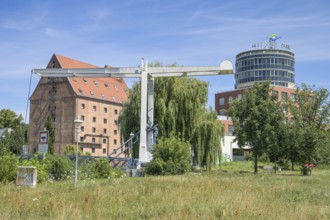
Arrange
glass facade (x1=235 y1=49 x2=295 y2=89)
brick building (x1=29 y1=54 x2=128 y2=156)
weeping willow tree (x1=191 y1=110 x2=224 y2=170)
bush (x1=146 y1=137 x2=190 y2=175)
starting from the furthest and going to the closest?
glass facade (x1=235 y1=49 x2=295 y2=89) < brick building (x1=29 y1=54 x2=128 y2=156) < weeping willow tree (x1=191 y1=110 x2=224 y2=170) < bush (x1=146 y1=137 x2=190 y2=175)

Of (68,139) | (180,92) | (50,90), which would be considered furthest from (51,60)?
(180,92)

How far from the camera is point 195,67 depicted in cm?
2611

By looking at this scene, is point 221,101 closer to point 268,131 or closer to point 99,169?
point 268,131

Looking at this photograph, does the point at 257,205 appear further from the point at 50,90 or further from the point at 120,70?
the point at 50,90

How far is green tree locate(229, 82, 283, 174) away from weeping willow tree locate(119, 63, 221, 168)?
222 centimetres

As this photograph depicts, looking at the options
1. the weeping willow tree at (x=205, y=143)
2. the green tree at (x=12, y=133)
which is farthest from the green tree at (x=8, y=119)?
the weeping willow tree at (x=205, y=143)

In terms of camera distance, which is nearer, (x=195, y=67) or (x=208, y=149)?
(x=195, y=67)

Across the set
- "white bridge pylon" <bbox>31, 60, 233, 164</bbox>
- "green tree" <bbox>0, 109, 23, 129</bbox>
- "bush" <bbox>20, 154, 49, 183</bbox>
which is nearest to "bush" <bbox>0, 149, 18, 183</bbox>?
"bush" <bbox>20, 154, 49, 183</bbox>

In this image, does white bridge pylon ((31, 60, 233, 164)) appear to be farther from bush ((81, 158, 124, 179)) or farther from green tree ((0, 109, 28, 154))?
green tree ((0, 109, 28, 154))

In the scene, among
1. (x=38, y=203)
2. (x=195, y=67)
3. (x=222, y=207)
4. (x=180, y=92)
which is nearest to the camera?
(x=222, y=207)

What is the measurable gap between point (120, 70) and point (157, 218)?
1998 centimetres

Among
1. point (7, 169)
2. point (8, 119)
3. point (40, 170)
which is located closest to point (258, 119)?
point (40, 170)

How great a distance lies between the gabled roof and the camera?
221ft

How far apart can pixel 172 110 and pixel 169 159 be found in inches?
247
